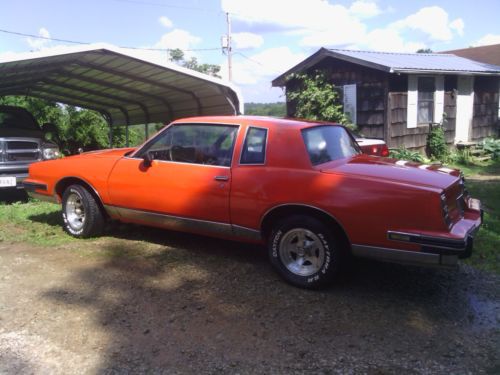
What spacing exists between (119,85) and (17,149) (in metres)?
3.09

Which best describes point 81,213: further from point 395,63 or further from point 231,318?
point 395,63

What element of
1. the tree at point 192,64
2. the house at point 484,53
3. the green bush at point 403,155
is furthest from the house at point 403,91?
the tree at point 192,64

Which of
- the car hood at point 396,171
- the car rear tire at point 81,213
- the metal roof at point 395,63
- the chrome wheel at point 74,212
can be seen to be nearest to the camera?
the car hood at point 396,171

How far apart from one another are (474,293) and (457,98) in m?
12.7

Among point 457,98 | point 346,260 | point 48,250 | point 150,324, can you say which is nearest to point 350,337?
point 346,260

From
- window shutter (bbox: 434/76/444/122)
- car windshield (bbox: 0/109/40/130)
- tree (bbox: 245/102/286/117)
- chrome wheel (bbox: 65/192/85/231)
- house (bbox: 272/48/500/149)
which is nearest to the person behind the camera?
chrome wheel (bbox: 65/192/85/231)

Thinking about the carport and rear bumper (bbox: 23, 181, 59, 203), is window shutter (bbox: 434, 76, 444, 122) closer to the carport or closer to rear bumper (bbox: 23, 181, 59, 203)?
the carport

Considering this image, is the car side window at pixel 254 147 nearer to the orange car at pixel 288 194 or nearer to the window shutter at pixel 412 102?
the orange car at pixel 288 194

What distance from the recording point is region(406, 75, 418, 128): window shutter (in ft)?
44.1

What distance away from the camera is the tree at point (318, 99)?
44.2 feet

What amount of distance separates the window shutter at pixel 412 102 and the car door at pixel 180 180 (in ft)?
32.7

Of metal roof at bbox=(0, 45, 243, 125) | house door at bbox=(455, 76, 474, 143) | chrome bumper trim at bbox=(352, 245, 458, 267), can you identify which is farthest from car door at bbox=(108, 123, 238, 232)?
house door at bbox=(455, 76, 474, 143)

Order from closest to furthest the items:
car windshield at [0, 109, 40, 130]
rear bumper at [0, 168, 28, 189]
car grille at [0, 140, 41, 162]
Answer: rear bumper at [0, 168, 28, 189] → car grille at [0, 140, 41, 162] → car windshield at [0, 109, 40, 130]

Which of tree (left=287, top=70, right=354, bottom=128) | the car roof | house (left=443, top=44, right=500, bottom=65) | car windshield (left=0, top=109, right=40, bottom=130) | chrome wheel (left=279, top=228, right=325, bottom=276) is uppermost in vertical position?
house (left=443, top=44, right=500, bottom=65)
